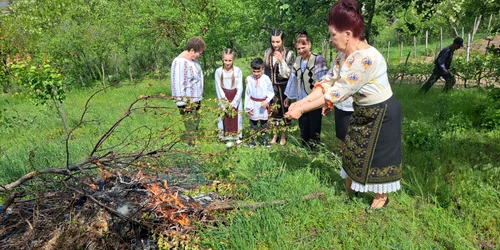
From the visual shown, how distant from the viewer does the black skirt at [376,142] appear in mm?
2410

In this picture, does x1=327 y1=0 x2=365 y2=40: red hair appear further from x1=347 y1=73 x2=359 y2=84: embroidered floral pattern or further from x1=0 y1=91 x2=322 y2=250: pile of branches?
x1=0 y1=91 x2=322 y2=250: pile of branches

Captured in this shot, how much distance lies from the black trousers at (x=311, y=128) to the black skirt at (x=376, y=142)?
1394mm

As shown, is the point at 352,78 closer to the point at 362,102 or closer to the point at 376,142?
the point at 362,102

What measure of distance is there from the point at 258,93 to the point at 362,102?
237 centimetres

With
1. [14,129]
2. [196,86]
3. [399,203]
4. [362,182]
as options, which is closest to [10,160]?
[196,86]

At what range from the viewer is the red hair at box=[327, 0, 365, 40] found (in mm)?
2268

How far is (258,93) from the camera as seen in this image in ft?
15.3

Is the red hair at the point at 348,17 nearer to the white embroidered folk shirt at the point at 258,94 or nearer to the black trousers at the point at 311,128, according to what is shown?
the black trousers at the point at 311,128

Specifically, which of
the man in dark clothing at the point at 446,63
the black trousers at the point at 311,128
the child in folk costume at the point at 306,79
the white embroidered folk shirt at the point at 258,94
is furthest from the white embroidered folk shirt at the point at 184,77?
the man in dark clothing at the point at 446,63

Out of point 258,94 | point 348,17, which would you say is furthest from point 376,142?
point 258,94

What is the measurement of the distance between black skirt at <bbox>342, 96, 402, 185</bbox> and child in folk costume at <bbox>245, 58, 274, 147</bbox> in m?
2.05

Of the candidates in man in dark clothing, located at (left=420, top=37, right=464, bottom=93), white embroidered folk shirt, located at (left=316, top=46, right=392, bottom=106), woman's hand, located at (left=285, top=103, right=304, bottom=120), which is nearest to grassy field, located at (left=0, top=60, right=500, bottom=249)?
woman's hand, located at (left=285, top=103, right=304, bottom=120)

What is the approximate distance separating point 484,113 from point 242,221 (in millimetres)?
4406

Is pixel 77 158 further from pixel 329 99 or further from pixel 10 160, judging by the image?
pixel 329 99
